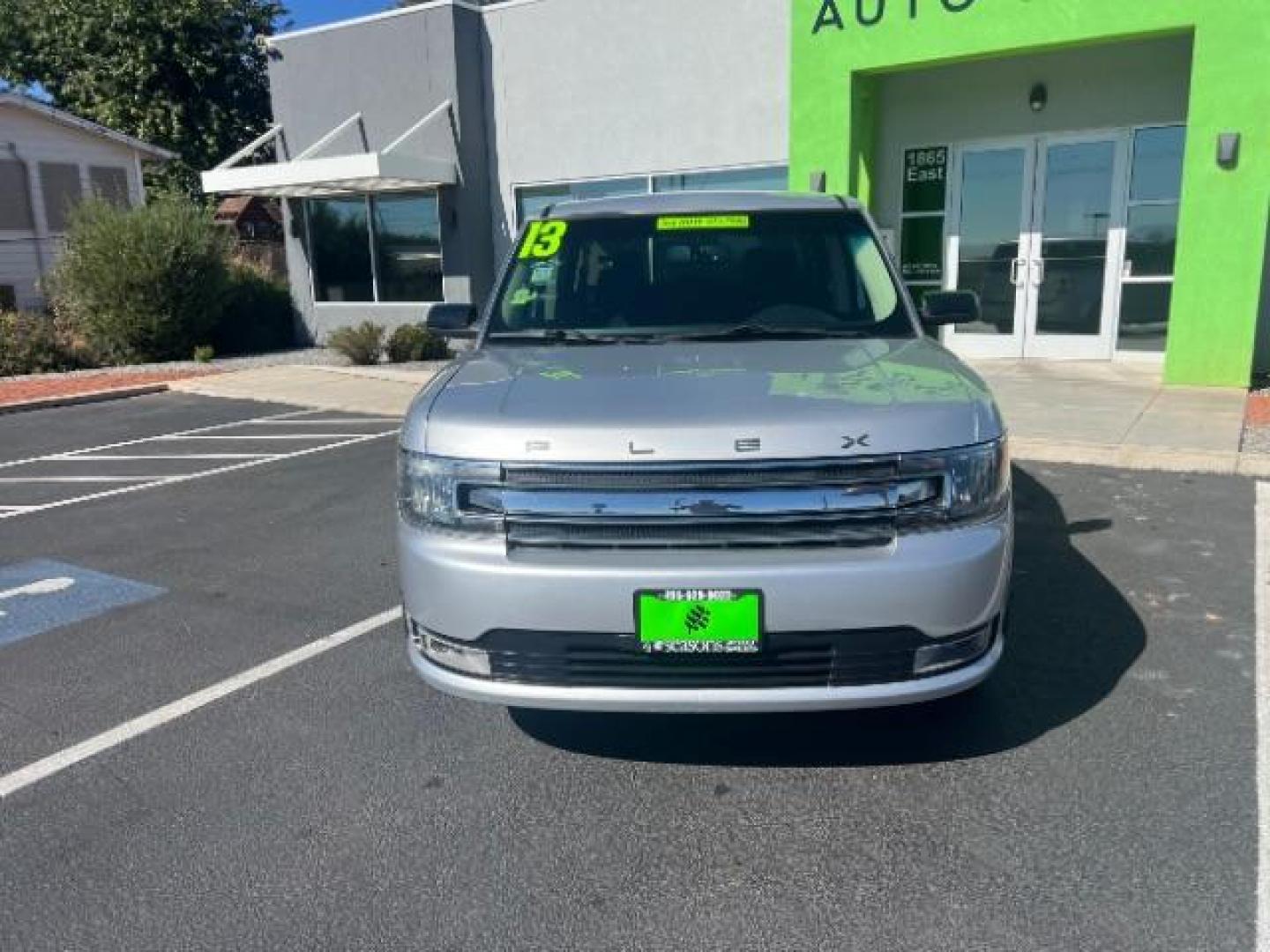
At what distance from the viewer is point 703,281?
13.5 feet

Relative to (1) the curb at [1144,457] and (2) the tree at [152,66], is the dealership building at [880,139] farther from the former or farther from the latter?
(2) the tree at [152,66]

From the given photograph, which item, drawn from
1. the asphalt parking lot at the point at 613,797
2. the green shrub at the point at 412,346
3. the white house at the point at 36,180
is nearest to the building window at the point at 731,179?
the green shrub at the point at 412,346

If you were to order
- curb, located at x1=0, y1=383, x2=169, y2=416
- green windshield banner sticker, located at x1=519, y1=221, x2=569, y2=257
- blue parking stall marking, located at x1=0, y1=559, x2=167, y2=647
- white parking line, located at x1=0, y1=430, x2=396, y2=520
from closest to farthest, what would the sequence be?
green windshield banner sticker, located at x1=519, y1=221, x2=569, y2=257 → blue parking stall marking, located at x1=0, y1=559, x2=167, y2=647 → white parking line, located at x1=0, y1=430, x2=396, y2=520 → curb, located at x1=0, y1=383, x2=169, y2=416

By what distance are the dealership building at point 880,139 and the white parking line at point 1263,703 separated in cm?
545

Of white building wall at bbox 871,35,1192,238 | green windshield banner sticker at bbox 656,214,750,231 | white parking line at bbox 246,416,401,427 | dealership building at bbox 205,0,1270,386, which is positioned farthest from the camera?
white building wall at bbox 871,35,1192,238

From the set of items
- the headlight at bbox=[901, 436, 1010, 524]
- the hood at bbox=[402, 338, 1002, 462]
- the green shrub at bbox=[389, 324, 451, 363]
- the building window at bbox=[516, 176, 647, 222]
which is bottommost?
the green shrub at bbox=[389, 324, 451, 363]

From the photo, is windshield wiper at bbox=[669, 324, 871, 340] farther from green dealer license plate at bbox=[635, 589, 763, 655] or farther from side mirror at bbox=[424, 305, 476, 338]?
green dealer license plate at bbox=[635, 589, 763, 655]

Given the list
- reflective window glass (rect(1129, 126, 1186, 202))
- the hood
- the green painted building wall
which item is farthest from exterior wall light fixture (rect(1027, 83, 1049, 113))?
the hood

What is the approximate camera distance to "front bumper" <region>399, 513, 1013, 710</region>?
272 centimetres

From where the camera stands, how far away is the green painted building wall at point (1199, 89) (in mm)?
9578

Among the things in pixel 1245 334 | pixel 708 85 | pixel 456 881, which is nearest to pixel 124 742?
pixel 456 881

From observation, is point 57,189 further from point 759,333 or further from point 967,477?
point 967,477

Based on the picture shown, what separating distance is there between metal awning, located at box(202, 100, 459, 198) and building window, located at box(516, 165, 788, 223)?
4.36 feet

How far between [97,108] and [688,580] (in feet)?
109
